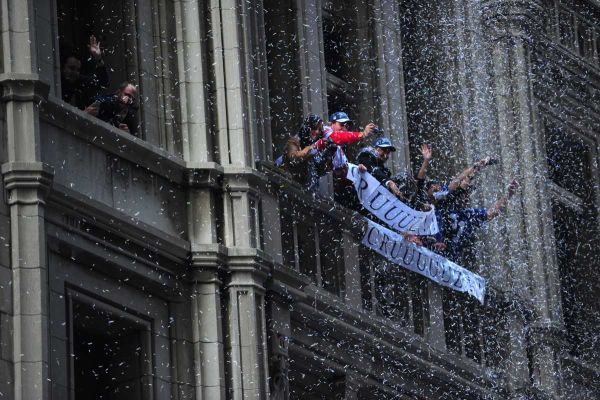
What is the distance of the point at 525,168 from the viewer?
46.9 metres

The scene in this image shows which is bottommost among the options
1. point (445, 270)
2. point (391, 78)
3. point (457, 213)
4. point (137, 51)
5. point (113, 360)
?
point (113, 360)

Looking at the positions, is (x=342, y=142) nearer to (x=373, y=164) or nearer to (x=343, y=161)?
(x=343, y=161)

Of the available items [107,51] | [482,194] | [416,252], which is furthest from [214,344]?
[482,194]

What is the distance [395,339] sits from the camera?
39375 mm

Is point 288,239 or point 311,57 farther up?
point 311,57

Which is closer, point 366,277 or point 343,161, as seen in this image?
point 343,161

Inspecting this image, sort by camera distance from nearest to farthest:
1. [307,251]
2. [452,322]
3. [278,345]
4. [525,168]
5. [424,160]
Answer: [278,345], [307,251], [424,160], [452,322], [525,168]

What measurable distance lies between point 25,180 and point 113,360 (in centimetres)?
375

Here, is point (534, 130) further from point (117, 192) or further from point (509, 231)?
point (117, 192)

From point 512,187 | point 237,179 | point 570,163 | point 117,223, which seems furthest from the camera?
point 570,163

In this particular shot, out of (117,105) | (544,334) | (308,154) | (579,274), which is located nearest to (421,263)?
(308,154)

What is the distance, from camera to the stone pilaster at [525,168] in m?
45.1

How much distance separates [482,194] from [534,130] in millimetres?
2516

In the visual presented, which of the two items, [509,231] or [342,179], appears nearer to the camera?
[342,179]
